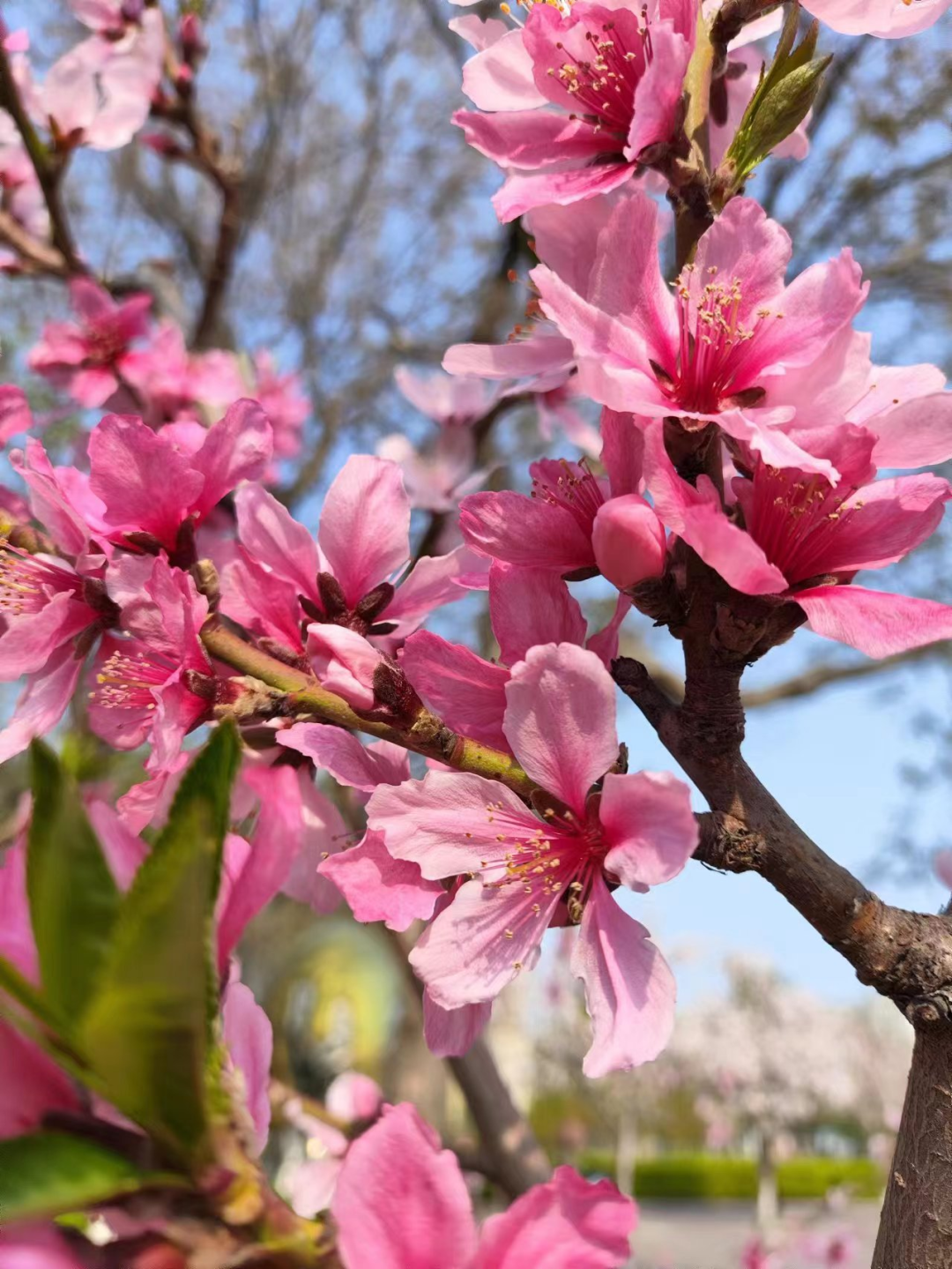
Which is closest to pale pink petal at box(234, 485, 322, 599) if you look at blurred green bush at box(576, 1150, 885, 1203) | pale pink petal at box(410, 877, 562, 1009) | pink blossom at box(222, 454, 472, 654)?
pink blossom at box(222, 454, 472, 654)

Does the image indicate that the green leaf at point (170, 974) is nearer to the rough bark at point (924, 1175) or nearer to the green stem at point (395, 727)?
the green stem at point (395, 727)

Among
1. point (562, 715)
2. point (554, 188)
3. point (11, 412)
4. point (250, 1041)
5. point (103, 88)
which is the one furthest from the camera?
point (103, 88)

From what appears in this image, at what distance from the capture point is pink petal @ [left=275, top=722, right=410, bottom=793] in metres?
0.78

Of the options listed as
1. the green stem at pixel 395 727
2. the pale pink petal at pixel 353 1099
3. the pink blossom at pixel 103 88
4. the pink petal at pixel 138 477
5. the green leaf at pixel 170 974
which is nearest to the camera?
the green leaf at pixel 170 974

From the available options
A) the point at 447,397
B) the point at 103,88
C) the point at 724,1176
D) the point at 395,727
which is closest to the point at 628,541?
the point at 395,727

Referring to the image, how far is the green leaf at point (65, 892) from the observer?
0.40 m

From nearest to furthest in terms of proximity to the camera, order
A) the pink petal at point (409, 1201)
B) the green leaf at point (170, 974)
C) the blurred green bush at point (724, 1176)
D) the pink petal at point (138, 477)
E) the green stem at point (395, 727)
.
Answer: the green leaf at point (170, 974) → the pink petal at point (409, 1201) → the green stem at point (395, 727) → the pink petal at point (138, 477) → the blurred green bush at point (724, 1176)

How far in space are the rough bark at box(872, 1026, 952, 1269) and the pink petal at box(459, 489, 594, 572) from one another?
0.41m

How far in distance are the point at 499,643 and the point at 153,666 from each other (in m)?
0.31

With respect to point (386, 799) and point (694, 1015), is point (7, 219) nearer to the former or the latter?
point (386, 799)

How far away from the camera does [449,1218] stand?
0.50m

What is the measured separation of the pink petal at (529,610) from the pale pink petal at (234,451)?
26cm

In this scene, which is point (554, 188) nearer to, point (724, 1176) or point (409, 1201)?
point (409, 1201)

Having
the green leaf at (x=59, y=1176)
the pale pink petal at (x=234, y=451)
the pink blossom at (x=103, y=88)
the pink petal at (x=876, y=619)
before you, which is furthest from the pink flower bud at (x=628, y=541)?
the pink blossom at (x=103, y=88)
